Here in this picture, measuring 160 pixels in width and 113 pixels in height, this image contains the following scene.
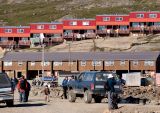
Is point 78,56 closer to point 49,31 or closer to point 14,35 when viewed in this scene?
point 49,31

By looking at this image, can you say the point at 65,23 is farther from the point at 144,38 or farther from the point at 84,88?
the point at 84,88

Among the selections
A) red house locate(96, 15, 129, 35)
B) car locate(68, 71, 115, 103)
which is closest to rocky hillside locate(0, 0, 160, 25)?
red house locate(96, 15, 129, 35)

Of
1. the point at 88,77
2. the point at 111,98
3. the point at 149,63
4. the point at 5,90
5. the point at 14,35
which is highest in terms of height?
the point at 111,98

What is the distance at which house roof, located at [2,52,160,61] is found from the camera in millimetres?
111500

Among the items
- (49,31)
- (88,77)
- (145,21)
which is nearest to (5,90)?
(88,77)

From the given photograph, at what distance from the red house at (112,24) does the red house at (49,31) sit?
381 inches

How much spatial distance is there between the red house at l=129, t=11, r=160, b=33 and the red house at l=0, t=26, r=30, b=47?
26.7m

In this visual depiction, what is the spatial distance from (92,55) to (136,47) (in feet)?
36.7

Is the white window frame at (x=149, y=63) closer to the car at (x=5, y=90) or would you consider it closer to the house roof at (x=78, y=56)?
the house roof at (x=78, y=56)

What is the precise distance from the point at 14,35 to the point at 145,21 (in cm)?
3328

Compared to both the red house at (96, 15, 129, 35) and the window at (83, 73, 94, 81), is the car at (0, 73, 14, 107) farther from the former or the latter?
the red house at (96, 15, 129, 35)

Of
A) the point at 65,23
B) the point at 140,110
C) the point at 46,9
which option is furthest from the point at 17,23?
the point at 140,110

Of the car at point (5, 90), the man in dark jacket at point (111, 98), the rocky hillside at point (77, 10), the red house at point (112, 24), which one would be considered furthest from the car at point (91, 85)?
the rocky hillside at point (77, 10)

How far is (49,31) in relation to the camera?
465 ft
